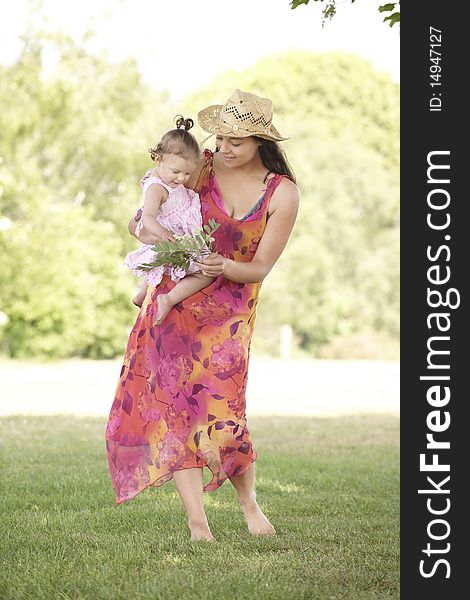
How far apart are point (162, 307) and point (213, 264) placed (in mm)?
342

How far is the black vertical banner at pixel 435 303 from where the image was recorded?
2.87 metres

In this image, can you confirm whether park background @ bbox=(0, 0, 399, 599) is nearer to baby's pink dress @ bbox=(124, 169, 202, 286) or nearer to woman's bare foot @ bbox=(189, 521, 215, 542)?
woman's bare foot @ bbox=(189, 521, 215, 542)

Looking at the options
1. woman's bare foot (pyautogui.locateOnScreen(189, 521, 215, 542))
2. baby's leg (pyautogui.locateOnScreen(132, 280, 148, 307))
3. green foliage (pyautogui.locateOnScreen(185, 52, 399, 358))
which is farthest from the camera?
green foliage (pyautogui.locateOnScreen(185, 52, 399, 358))

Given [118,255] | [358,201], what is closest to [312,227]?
[358,201]

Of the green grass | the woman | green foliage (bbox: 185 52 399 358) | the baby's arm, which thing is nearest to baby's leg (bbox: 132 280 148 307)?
the woman

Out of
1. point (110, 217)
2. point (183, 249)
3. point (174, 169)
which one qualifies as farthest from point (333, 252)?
point (183, 249)

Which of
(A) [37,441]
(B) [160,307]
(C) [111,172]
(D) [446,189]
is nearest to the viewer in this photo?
(D) [446,189]

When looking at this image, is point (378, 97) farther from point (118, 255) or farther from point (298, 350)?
point (118, 255)

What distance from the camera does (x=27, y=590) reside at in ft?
11.6

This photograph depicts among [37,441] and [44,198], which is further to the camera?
[44,198]

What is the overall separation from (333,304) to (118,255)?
5.49 m

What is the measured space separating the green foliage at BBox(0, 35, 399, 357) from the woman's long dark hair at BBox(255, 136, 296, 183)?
1097 cm

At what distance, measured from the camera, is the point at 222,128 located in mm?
4227

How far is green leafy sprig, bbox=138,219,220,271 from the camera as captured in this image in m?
4.03
